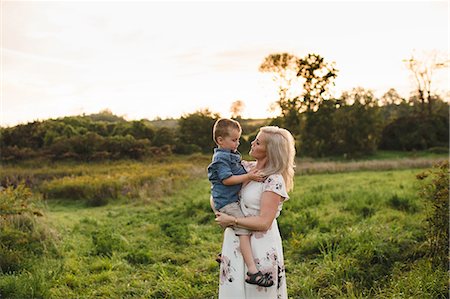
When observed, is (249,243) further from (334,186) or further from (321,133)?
(321,133)

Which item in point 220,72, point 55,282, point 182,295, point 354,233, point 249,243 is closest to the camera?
point 249,243

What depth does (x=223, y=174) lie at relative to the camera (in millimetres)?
3141

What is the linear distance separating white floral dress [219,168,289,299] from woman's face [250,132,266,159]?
0.18 metres

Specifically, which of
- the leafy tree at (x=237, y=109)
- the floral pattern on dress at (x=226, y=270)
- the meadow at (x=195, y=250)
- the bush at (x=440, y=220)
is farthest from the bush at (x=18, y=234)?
the leafy tree at (x=237, y=109)

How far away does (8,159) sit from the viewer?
2211 centimetres

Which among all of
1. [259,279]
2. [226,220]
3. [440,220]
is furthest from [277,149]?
[440,220]

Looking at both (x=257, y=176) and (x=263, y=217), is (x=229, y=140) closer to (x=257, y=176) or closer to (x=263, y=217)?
(x=257, y=176)

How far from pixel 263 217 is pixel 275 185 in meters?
0.23

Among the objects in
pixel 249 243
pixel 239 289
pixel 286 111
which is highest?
pixel 286 111

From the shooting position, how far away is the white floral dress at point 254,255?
10.2 feet

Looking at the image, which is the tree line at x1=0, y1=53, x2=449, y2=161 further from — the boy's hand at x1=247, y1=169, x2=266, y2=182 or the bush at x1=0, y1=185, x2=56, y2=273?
the boy's hand at x1=247, y1=169, x2=266, y2=182

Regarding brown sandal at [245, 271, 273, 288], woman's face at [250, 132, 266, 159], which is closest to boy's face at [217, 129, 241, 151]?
woman's face at [250, 132, 266, 159]

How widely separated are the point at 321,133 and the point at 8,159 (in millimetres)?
20840

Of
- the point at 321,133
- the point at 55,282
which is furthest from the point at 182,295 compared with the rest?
the point at 321,133
